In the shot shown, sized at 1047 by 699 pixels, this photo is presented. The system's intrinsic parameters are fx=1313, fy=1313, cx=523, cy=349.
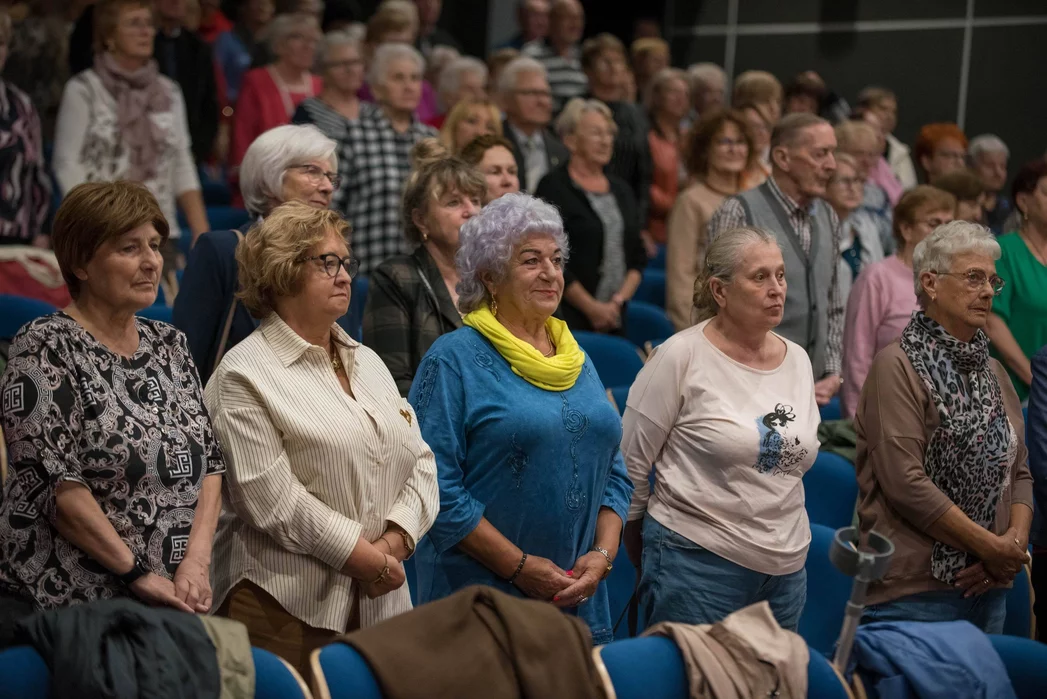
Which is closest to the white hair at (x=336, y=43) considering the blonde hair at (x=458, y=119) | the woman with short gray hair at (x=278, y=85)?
the woman with short gray hair at (x=278, y=85)

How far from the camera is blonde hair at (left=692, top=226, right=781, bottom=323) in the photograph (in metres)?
2.94

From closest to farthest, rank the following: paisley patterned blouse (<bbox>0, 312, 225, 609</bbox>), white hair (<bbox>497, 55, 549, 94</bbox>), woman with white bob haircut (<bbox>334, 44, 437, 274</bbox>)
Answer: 1. paisley patterned blouse (<bbox>0, 312, 225, 609</bbox>)
2. woman with white bob haircut (<bbox>334, 44, 437, 274</bbox>)
3. white hair (<bbox>497, 55, 549, 94</bbox>)

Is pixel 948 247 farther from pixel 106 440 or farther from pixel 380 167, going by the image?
pixel 380 167

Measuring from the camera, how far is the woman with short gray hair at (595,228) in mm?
4762

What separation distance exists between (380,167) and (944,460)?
240 cm

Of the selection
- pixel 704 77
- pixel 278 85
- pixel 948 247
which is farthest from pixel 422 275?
pixel 704 77

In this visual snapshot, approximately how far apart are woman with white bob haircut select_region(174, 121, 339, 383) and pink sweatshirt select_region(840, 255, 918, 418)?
1.77 metres

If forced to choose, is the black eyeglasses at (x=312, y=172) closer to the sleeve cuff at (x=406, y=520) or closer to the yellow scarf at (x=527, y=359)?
the yellow scarf at (x=527, y=359)

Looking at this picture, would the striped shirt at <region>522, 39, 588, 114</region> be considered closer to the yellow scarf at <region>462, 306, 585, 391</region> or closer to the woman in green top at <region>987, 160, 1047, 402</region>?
the woman in green top at <region>987, 160, 1047, 402</region>

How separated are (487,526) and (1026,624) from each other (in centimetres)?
146

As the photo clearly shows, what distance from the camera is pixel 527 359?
263 cm

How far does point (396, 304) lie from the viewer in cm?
→ 308

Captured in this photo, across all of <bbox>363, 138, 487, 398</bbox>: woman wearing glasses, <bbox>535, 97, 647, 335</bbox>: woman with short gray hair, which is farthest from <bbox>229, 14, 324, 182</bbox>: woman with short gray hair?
<bbox>363, 138, 487, 398</bbox>: woman wearing glasses

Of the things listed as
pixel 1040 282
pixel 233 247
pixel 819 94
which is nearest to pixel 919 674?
pixel 233 247
